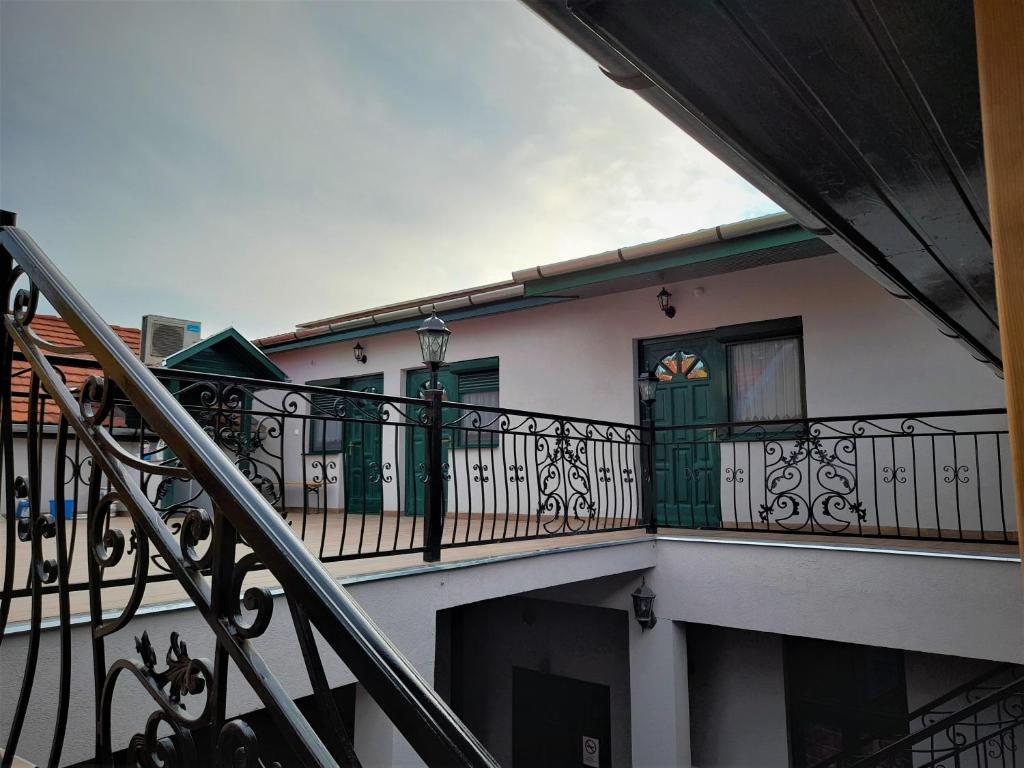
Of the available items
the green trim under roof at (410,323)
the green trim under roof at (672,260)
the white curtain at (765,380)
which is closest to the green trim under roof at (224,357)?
the green trim under roof at (410,323)

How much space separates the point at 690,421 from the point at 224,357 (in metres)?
6.60

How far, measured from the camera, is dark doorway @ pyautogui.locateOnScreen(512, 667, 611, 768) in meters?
7.57

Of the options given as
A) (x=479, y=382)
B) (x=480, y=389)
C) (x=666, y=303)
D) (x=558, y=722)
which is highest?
(x=666, y=303)

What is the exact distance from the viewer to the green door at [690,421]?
748 cm

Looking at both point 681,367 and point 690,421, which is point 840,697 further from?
point 681,367

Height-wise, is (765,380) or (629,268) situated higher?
(629,268)

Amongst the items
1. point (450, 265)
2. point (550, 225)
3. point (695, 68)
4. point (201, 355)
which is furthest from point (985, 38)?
point (450, 265)

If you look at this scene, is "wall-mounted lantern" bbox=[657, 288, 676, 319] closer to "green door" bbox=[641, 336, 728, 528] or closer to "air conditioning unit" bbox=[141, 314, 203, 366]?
"green door" bbox=[641, 336, 728, 528]

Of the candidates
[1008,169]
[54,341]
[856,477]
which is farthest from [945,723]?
[54,341]

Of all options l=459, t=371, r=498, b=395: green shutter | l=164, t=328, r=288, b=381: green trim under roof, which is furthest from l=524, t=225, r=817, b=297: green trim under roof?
Result: l=164, t=328, r=288, b=381: green trim under roof

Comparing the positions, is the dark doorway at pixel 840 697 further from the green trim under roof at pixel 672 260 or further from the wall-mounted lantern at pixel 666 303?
the green trim under roof at pixel 672 260

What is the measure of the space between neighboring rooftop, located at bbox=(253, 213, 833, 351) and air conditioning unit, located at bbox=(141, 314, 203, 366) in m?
2.30

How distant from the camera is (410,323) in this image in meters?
9.89

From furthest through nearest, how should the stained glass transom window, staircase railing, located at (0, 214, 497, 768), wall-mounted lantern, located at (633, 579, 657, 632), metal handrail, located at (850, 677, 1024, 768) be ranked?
the stained glass transom window → wall-mounted lantern, located at (633, 579, 657, 632) → metal handrail, located at (850, 677, 1024, 768) → staircase railing, located at (0, 214, 497, 768)
